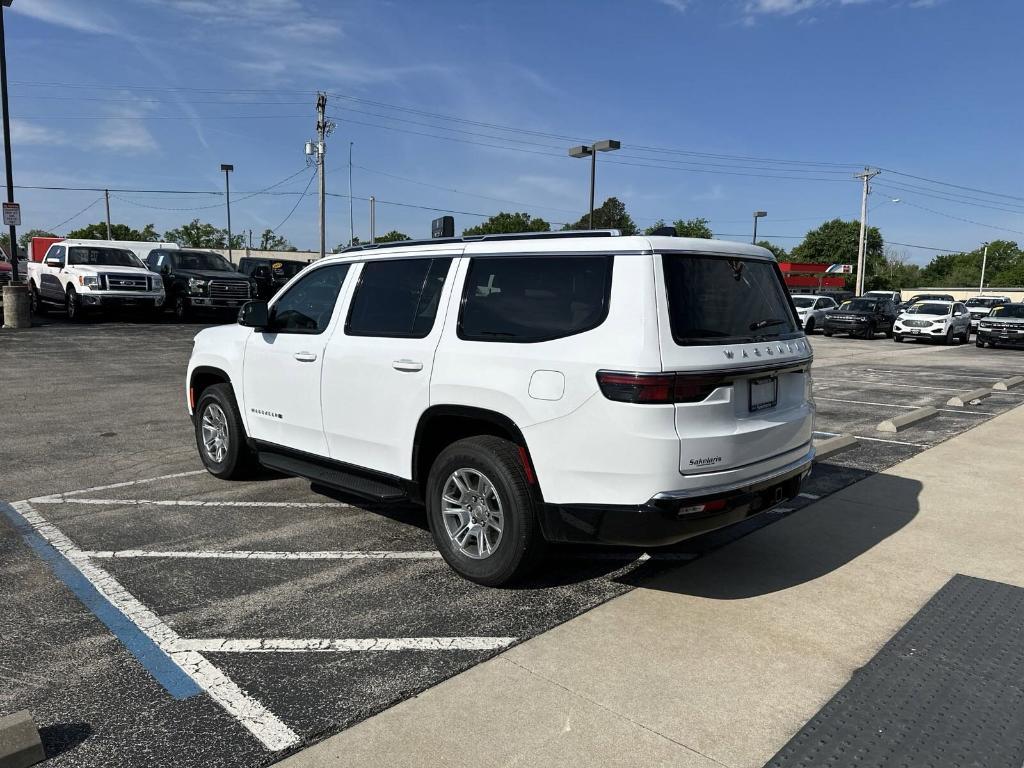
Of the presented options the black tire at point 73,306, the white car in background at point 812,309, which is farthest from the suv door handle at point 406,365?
the white car in background at point 812,309

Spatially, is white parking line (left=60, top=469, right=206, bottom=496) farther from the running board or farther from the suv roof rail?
the suv roof rail

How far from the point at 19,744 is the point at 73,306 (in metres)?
20.5

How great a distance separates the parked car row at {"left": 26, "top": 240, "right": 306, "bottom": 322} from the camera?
19.7m

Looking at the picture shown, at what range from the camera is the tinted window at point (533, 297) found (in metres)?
3.71

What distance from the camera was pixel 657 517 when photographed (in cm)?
350

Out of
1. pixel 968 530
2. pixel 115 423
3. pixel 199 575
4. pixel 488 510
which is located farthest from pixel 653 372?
pixel 115 423

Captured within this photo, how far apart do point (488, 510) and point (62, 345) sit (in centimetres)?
1485

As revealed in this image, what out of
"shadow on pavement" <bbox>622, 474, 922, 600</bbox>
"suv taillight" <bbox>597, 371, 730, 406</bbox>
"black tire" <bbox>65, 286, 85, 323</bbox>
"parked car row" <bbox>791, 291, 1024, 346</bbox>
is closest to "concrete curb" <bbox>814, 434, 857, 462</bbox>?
"shadow on pavement" <bbox>622, 474, 922, 600</bbox>

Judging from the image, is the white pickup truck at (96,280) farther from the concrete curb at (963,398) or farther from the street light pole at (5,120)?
the concrete curb at (963,398)

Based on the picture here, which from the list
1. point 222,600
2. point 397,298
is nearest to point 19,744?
point 222,600

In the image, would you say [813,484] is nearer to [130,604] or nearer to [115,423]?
[130,604]

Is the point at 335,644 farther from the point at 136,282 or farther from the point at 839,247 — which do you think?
the point at 839,247

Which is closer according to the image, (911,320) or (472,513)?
(472,513)

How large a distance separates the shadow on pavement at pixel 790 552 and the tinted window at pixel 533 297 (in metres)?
1.57
